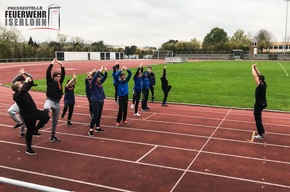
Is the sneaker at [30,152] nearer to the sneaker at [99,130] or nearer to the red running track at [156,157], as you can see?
the red running track at [156,157]

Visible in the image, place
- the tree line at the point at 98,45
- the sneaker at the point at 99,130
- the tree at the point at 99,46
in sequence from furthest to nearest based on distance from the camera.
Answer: the tree at the point at 99,46
the tree line at the point at 98,45
the sneaker at the point at 99,130

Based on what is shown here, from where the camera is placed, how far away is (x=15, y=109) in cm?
865

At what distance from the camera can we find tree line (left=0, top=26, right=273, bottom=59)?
63.6 metres

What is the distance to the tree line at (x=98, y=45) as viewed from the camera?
6359 cm

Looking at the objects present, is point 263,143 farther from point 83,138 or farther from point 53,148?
point 53,148

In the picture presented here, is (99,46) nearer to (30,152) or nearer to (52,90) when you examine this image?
(52,90)

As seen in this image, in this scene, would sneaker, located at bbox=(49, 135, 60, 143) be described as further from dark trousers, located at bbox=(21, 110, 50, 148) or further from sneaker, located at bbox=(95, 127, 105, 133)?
sneaker, located at bbox=(95, 127, 105, 133)

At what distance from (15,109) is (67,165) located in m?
3.31

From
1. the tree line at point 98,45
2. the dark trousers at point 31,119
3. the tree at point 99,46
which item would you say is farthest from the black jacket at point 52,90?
the tree at point 99,46

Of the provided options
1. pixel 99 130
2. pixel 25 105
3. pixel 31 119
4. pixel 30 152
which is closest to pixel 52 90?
pixel 25 105

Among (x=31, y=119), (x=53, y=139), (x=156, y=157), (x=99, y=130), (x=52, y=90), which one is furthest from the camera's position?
(x=99, y=130)

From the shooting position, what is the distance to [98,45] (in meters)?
106

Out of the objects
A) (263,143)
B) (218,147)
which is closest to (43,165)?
(218,147)

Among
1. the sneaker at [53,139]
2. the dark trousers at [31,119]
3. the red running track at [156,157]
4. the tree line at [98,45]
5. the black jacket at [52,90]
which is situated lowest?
the red running track at [156,157]
